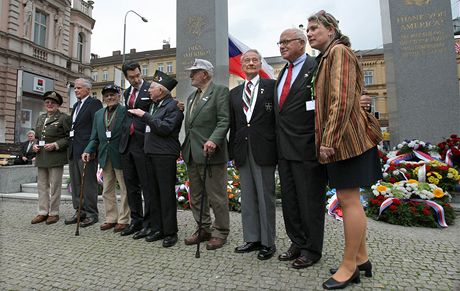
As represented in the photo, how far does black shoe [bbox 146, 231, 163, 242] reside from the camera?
3.70 m

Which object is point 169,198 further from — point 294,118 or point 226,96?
point 294,118

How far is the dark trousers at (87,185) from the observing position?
4.70 meters

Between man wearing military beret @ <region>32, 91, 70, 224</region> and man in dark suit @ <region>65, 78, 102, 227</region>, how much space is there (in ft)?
0.77

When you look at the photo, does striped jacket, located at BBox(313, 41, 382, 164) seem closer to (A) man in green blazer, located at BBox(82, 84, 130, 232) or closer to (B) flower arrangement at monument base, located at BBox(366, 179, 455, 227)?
(B) flower arrangement at monument base, located at BBox(366, 179, 455, 227)

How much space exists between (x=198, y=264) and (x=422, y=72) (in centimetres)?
668

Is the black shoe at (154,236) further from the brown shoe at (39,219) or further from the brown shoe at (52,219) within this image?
the brown shoe at (39,219)

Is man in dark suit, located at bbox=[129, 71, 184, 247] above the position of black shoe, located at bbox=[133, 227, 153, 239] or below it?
above

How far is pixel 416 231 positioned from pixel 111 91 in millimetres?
4565

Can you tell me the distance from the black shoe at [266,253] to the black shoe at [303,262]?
312 millimetres

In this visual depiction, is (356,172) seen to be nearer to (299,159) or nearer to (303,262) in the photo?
(299,159)

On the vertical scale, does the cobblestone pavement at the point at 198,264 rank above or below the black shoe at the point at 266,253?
below

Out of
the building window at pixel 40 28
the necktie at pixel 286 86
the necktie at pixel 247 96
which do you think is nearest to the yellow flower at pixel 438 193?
the necktie at pixel 286 86

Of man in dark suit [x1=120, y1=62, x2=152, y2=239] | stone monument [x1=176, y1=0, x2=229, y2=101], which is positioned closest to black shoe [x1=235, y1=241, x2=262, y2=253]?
man in dark suit [x1=120, y1=62, x2=152, y2=239]

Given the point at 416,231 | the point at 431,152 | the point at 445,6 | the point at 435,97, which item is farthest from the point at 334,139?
the point at 445,6
